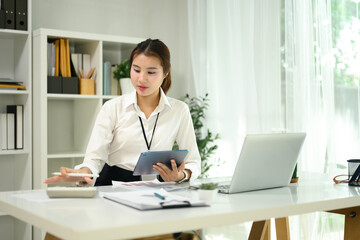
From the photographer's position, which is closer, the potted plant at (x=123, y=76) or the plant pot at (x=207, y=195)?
the plant pot at (x=207, y=195)

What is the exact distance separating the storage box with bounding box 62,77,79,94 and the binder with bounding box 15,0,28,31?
1.51 feet

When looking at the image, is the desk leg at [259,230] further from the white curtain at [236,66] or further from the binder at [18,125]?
the binder at [18,125]

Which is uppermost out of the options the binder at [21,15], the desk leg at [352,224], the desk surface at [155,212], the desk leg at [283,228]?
the binder at [21,15]

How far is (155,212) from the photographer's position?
146 cm

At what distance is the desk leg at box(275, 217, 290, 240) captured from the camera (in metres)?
2.43

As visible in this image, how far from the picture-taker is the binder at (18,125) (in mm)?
3506

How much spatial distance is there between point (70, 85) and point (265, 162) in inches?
81.9

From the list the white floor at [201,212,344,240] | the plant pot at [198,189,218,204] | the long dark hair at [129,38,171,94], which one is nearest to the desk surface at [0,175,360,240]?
the plant pot at [198,189,218,204]

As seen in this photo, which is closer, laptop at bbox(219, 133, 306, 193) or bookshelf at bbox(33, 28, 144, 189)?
laptop at bbox(219, 133, 306, 193)

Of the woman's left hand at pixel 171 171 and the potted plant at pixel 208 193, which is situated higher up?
the woman's left hand at pixel 171 171

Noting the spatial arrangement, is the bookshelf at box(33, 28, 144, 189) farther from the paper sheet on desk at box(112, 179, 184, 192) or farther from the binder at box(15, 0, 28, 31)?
the paper sheet on desk at box(112, 179, 184, 192)

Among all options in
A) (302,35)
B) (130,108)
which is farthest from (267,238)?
(302,35)

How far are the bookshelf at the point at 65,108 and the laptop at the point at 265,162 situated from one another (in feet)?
5.97

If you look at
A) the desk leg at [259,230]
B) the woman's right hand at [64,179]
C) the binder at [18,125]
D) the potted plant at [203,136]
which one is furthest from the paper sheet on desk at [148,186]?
the potted plant at [203,136]
